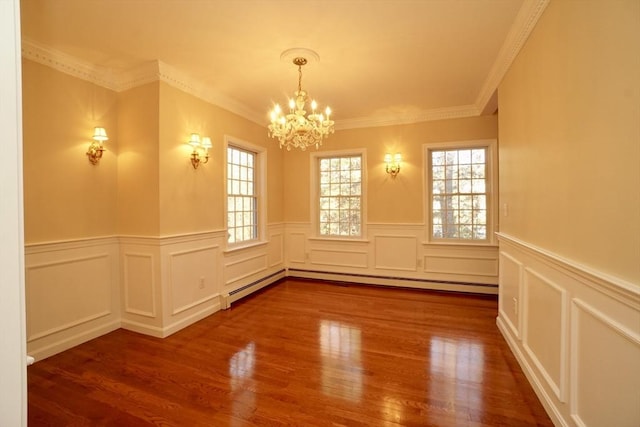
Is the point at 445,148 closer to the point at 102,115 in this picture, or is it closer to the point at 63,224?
the point at 102,115

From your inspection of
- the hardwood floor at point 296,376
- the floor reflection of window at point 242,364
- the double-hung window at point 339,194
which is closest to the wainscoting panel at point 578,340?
the hardwood floor at point 296,376

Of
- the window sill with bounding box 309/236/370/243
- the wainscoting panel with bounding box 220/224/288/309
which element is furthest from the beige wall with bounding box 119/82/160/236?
the window sill with bounding box 309/236/370/243

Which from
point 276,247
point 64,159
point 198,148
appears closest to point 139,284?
point 64,159

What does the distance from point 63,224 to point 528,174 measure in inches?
163

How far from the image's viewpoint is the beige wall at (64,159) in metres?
2.54

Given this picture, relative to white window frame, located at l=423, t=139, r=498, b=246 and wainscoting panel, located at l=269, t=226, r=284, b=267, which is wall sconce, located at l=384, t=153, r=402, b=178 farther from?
wainscoting panel, located at l=269, t=226, r=284, b=267

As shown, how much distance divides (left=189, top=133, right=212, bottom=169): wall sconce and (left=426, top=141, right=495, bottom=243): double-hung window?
327 cm

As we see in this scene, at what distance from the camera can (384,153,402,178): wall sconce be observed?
4691 millimetres

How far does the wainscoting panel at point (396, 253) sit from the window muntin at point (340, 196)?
1.45 feet

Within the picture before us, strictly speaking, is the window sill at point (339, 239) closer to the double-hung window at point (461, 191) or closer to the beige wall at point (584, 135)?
the double-hung window at point (461, 191)

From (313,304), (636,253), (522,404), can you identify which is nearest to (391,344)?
(522,404)

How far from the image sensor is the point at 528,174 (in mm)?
2285

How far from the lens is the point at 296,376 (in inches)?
91.8

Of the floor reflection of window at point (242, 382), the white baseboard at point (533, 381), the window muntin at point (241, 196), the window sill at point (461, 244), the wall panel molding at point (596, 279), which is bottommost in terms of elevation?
the floor reflection of window at point (242, 382)
